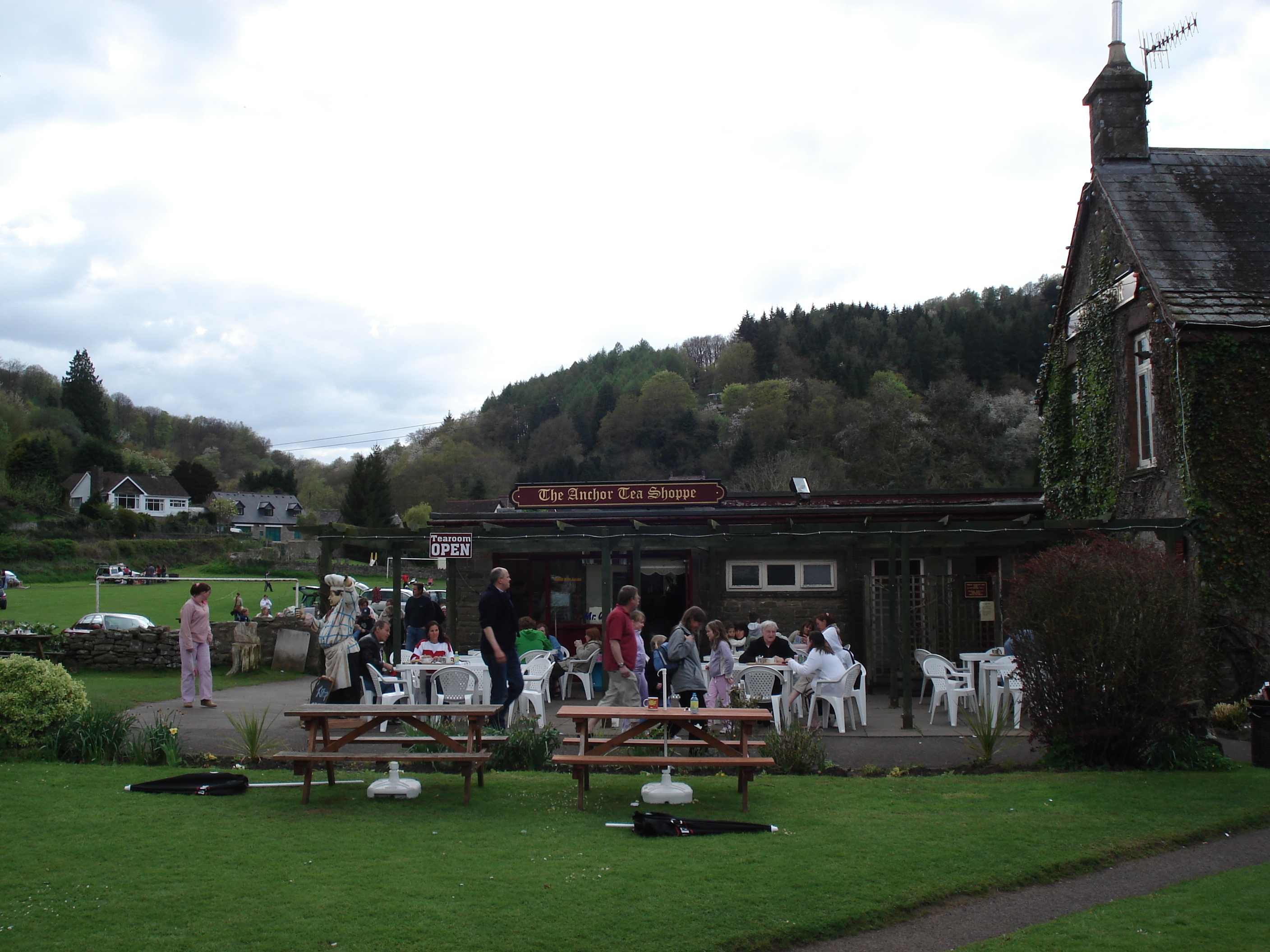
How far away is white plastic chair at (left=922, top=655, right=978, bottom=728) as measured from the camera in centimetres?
1159

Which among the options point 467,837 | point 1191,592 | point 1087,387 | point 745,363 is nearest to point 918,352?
point 745,363

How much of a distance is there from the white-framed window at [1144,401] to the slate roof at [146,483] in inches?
3252

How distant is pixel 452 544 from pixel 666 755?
254 inches

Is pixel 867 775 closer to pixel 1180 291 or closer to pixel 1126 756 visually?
pixel 1126 756

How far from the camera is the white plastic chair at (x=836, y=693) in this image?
10719 mm

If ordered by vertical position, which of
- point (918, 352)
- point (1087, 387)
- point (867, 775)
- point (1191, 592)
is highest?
point (918, 352)

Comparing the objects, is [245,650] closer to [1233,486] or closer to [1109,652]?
[1109,652]

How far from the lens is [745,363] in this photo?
71.9 m

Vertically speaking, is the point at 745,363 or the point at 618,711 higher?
the point at 745,363

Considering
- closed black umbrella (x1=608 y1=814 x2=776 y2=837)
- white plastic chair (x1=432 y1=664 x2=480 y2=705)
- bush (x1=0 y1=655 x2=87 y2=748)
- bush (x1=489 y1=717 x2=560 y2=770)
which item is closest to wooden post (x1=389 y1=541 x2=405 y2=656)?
white plastic chair (x1=432 y1=664 x2=480 y2=705)

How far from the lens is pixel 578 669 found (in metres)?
14.2

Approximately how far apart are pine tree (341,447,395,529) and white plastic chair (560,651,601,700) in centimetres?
5001

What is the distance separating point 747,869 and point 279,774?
4.51 metres

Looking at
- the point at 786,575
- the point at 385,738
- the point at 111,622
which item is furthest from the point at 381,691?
the point at 111,622
